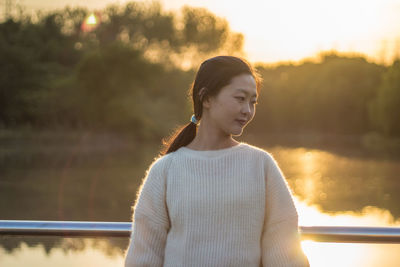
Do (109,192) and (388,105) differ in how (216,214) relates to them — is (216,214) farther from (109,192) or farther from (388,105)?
(388,105)

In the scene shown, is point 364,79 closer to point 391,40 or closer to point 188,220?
point 391,40

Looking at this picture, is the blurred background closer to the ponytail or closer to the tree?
the tree

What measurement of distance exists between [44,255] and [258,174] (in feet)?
2.40

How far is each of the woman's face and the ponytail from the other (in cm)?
10

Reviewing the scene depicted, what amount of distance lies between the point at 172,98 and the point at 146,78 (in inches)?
174

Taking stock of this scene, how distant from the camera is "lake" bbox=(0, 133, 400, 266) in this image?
5.07 ft

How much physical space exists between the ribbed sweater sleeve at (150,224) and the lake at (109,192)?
0.23 meters

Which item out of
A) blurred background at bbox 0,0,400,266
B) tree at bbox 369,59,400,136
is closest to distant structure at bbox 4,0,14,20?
blurred background at bbox 0,0,400,266

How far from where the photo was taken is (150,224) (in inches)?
50.0

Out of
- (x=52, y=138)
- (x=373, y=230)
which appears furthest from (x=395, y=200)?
(x=52, y=138)

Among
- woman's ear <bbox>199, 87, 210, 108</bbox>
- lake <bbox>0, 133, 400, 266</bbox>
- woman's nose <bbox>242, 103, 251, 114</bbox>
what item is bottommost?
lake <bbox>0, 133, 400, 266</bbox>

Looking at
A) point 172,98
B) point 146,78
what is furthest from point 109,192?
point 172,98

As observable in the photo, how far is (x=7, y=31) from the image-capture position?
104 feet

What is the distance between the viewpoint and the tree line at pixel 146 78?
99.3 ft
